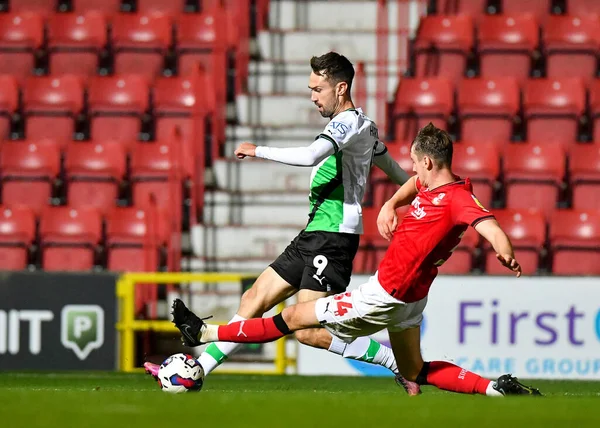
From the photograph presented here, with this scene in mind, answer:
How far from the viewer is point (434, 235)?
21.0 feet

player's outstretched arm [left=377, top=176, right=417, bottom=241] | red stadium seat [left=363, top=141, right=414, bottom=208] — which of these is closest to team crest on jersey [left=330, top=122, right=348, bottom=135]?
player's outstretched arm [left=377, top=176, right=417, bottom=241]

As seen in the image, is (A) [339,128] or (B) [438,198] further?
(A) [339,128]

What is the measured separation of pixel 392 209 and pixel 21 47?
9.41 meters

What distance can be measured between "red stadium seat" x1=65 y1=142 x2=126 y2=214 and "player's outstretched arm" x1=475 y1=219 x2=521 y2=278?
307 inches

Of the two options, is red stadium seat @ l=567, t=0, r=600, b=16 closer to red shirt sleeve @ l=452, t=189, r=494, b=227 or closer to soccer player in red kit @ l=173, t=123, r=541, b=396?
soccer player in red kit @ l=173, t=123, r=541, b=396

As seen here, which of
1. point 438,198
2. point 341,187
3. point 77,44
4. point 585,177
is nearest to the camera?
point 438,198

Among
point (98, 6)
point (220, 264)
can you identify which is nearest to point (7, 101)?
point (98, 6)

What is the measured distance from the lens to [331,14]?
15430mm

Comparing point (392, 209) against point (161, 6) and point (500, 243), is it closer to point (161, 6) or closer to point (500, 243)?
point (500, 243)

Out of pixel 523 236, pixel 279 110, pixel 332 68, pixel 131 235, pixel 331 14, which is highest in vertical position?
pixel 331 14

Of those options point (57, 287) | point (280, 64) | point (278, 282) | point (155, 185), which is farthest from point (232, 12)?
point (278, 282)

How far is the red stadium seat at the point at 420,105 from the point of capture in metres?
13.6

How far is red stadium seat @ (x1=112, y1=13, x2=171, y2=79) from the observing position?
590 inches

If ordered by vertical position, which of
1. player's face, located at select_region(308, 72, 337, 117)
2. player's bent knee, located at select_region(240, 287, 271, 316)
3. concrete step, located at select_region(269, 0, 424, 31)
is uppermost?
concrete step, located at select_region(269, 0, 424, 31)
